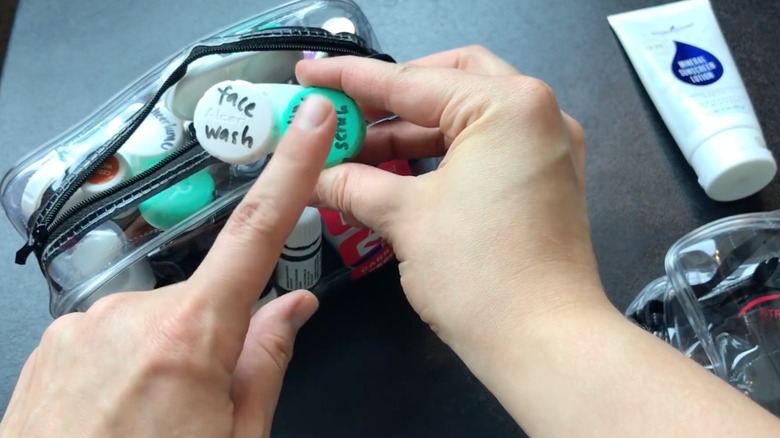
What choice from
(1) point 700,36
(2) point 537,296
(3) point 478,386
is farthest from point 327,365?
(1) point 700,36

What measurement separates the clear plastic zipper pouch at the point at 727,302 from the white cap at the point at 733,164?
48mm

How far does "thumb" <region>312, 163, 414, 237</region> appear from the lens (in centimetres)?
44

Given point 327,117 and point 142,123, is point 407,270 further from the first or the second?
point 142,123

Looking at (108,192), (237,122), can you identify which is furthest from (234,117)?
(108,192)

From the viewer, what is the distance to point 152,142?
49cm

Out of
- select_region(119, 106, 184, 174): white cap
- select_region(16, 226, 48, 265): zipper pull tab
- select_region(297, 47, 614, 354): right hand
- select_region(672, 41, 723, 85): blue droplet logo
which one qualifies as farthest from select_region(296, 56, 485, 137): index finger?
select_region(672, 41, 723, 85): blue droplet logo

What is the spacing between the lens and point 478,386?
0.57 m

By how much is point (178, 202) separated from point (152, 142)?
0.05m

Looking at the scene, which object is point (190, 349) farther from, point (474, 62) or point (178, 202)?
point (474, 62)

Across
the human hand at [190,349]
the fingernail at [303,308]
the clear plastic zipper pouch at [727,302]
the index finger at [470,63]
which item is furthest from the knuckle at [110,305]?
the clear plastic zipper pouch at [727,302]

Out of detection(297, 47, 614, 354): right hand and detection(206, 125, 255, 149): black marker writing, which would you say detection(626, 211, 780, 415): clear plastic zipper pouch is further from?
detection(206, 125, 255, 149): black marker writing

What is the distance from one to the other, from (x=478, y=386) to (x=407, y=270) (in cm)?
18

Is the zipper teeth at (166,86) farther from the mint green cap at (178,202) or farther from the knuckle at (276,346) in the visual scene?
the knuckle at (276,346)

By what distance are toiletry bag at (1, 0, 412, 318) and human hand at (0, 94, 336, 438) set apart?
0.08m
